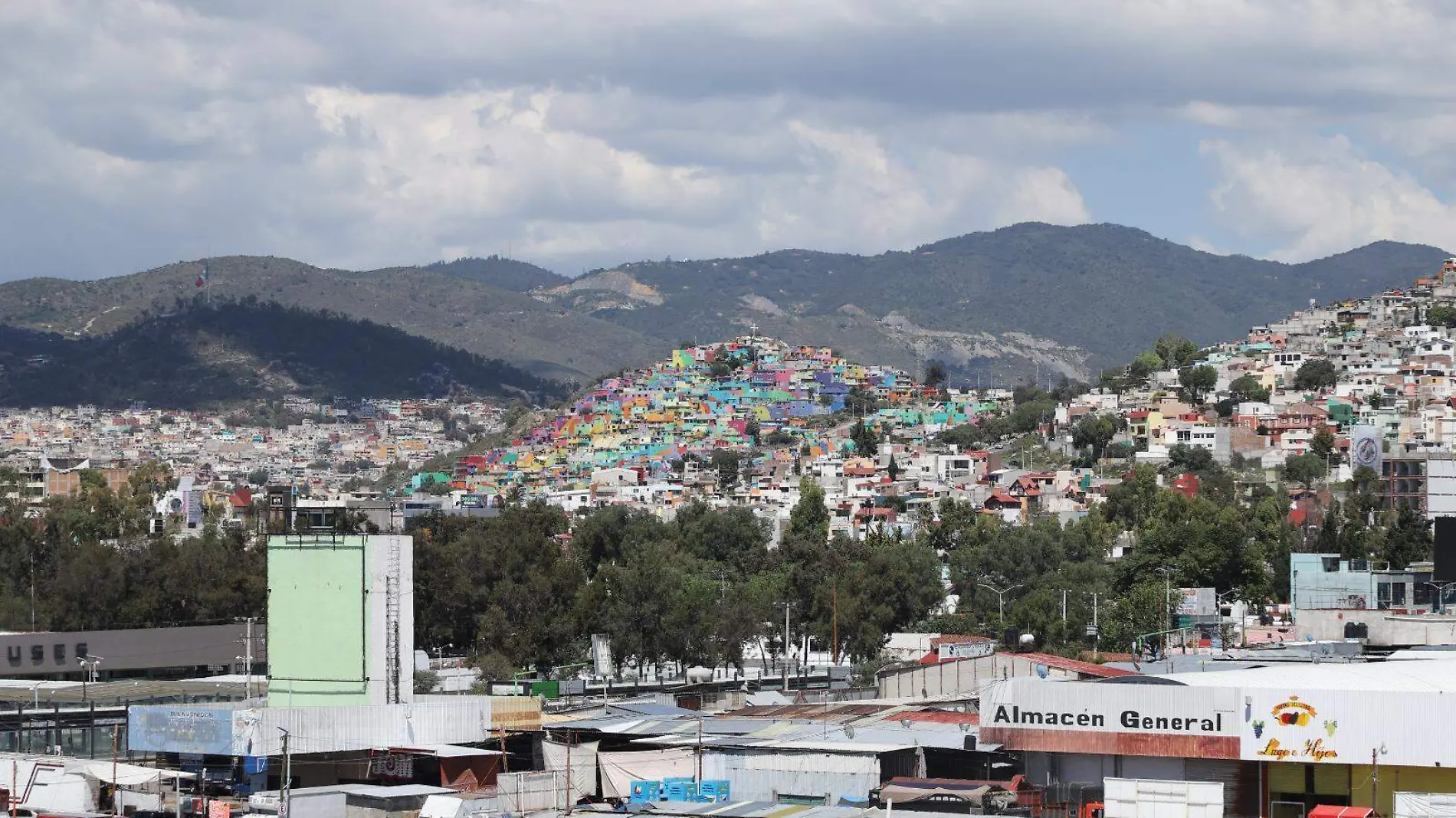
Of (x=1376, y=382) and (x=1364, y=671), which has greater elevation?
(x=1376, y=382)

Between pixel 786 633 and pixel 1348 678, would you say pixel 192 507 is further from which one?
pixel 1348 678

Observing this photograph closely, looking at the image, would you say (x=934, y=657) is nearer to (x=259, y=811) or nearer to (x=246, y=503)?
(x=259, y=811)

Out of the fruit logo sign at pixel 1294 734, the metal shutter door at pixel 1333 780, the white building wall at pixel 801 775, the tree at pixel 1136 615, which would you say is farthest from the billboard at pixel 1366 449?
the fruit logo sign at pixel 1294 734

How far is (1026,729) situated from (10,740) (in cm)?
2858

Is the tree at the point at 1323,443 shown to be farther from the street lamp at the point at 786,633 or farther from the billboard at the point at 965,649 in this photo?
the billboard at the point at 965,649

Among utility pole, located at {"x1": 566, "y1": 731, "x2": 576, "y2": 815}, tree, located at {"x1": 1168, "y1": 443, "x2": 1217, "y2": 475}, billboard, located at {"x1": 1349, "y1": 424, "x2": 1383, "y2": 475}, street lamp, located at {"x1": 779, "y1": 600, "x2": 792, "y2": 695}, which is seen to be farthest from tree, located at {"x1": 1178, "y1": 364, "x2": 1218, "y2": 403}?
utility pole, located at {"x1": 566, "y1": 731, "x2": 576, "y2": 815}

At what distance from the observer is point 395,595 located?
185 ft

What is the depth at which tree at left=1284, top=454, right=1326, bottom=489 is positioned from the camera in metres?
155

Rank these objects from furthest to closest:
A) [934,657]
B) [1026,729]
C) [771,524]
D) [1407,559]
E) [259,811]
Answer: [771,524] < [1407,559] < [934,657] < [259,811] < [1026,729]

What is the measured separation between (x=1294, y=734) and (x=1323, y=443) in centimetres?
12452

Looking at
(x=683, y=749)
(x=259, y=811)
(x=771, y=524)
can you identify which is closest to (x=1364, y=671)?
(x=683, y=749)

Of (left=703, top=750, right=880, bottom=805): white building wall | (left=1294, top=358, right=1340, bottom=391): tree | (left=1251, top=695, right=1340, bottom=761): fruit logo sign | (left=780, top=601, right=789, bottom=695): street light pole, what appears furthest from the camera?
(left=1294, top=358, right=1340, bottom=391): tree

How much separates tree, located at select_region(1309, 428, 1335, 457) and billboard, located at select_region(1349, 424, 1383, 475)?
296cm

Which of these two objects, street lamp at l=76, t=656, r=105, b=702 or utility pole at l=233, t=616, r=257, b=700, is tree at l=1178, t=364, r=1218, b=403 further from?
street lamp at l=76, t=656, r=105, b=702
